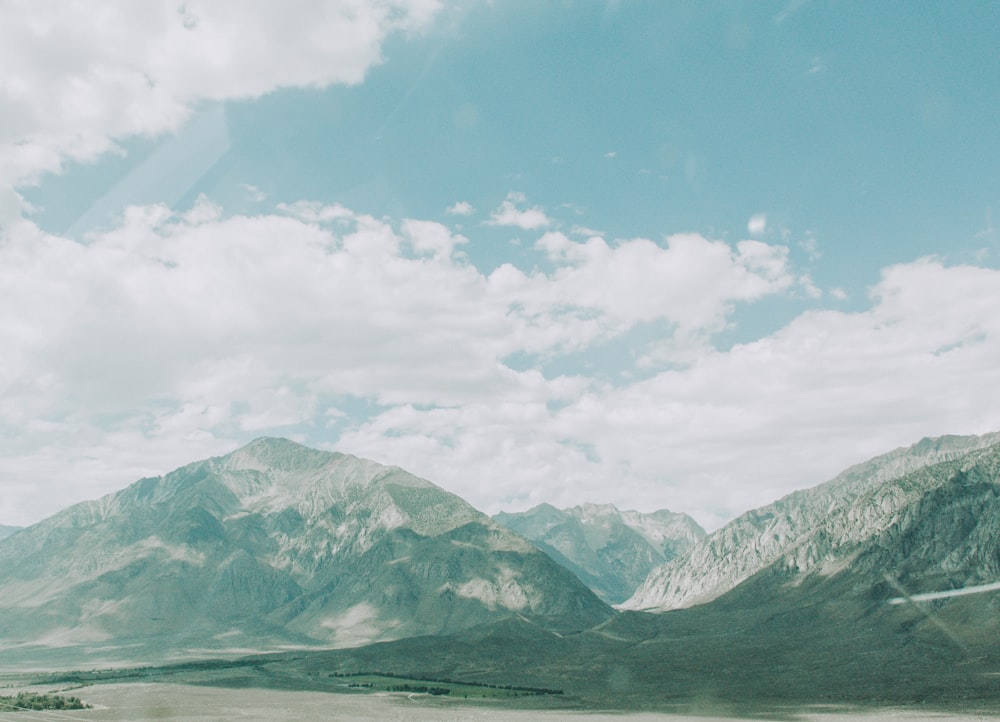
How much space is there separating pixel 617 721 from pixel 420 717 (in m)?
26.0

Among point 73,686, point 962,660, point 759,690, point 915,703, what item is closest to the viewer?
point 915,703

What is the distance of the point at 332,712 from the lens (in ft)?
385

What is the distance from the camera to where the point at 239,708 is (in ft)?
401

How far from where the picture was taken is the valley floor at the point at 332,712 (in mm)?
106175

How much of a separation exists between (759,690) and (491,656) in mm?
74930

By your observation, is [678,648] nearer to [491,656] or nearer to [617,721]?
[491,656]

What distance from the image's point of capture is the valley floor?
348 ft

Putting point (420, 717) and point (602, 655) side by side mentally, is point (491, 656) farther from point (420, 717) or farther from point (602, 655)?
point (420, 717)

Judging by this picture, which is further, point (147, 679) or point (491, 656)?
point (491, 656)

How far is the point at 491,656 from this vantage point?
197m

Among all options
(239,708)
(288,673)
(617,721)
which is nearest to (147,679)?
(288,673)

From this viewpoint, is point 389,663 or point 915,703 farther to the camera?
point 389,663

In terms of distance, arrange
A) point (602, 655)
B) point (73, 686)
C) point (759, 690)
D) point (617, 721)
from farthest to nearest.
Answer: point (602, 655) → point (73, 686) → point (759, 690) → point (617, 721)

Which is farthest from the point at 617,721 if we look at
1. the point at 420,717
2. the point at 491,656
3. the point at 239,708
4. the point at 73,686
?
the point at 73,686
